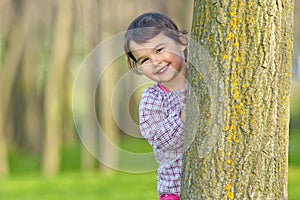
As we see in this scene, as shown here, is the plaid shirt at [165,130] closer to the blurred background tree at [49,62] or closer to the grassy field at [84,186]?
the grassy field at [84,186]

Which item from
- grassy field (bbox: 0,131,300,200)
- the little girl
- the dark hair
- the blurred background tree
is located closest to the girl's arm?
the little girl

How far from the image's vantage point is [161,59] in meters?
3.86

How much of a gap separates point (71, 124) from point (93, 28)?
12.2 m

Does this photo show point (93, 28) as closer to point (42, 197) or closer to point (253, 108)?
point (42, 197)

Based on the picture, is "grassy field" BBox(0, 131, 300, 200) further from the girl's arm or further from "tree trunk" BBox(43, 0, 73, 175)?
the girl's arm

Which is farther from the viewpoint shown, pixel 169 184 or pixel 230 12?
pixel 169 184

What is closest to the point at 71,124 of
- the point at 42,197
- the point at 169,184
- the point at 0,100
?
the point at 0,100

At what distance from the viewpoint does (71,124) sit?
27.7 meters

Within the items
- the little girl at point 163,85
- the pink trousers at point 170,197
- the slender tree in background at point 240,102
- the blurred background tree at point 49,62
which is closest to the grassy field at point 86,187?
the blurred background tree at point 49,62

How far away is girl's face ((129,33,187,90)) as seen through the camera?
12.7 feet

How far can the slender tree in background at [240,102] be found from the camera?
3.66 m

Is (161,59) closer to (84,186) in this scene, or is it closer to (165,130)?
(165,130)

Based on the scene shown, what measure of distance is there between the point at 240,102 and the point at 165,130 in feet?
1.22

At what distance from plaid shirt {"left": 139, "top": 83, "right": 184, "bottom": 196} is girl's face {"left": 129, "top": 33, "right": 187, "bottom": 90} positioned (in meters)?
0.08
